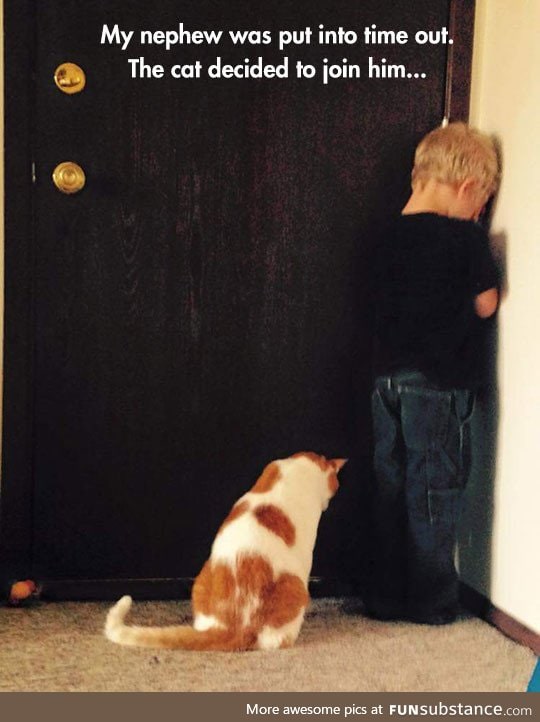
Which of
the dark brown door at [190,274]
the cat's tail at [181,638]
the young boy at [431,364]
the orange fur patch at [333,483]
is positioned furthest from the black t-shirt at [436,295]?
the cat's tail at [181,638]

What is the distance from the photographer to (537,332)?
4.42 feet

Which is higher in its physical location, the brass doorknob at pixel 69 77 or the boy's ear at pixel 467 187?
the brass doorknob at pixel 69 77

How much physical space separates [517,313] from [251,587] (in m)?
0.67

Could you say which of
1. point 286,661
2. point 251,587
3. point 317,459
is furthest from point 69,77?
point 286,661

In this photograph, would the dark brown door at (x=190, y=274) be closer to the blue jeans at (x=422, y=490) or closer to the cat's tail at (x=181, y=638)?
the blue jeans at (x=422, y=490)

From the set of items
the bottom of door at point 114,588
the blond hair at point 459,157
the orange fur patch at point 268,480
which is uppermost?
the blond hair at point 459,157

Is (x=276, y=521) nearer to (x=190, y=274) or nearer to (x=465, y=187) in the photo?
(x=190, y=274)

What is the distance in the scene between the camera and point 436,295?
4.71ft

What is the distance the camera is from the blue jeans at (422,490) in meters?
1.46

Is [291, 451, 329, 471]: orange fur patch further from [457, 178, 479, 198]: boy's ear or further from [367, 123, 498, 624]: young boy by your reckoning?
[457, 178, 479, 198]: boy's ear

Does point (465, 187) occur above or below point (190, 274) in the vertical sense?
above

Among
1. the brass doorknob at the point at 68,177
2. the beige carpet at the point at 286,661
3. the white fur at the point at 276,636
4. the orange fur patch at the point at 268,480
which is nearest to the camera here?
the beige carpet at the point at 286,661

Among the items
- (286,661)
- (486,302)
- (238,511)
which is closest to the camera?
(286,661)

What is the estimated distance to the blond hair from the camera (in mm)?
1443
